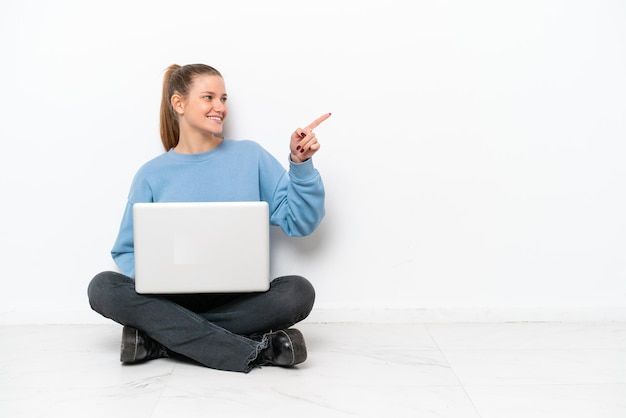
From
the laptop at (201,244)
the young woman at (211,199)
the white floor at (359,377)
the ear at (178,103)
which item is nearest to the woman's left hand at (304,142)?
the young woman at (211,199)

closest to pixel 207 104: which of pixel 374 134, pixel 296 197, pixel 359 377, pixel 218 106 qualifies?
pixel 218 106

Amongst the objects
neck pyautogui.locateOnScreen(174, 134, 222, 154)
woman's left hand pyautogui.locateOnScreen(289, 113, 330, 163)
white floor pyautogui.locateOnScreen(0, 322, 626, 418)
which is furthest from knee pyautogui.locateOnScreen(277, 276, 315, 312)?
neck pyautogui.locateOnScreen(174, 134, 222, 154)

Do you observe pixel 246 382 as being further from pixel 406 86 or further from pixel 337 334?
pixel 406 86

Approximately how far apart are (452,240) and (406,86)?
0.39 metres

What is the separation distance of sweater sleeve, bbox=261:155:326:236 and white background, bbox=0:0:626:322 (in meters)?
0.11

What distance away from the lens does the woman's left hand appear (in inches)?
63.7

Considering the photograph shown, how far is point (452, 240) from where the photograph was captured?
1.90 metres

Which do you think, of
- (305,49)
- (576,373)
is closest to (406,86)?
(305,49)

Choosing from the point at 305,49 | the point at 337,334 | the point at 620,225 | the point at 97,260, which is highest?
the point at 305,49

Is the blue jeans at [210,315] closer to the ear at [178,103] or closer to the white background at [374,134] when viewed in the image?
the white background at [374,134]

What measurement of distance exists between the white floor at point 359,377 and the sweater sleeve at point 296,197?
0.26m

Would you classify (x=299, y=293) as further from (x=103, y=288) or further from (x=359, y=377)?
(x=103, y=288)

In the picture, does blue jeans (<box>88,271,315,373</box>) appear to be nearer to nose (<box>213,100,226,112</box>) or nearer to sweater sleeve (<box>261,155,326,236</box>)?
sweater sleeve (<box>261,155,326,236</box>)

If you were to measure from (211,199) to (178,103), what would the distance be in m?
0.23
